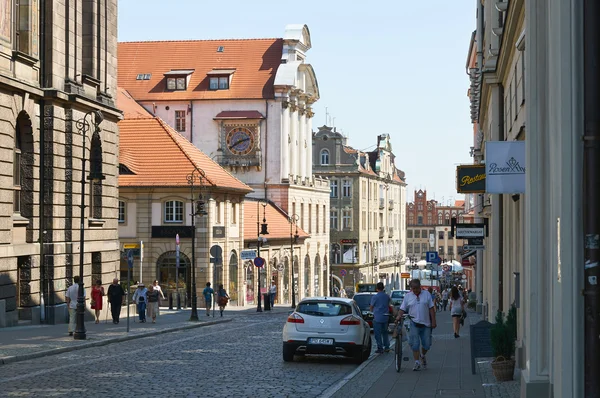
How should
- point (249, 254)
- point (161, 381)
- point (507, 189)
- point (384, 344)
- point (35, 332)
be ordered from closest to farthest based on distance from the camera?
point (507, 189), point (161, 381), point (384, 344), point (35, 332), point (249, 254)

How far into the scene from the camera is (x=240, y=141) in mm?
86000

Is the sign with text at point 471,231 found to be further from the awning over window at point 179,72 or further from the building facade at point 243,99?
the awning over window at point 179,72

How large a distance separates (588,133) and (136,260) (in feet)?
190

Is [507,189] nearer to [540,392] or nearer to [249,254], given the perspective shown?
[540,392]

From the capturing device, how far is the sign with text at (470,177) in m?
23.9

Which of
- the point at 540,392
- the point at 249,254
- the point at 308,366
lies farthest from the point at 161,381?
the point at 249,254

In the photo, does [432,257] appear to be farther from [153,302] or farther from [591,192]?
[591,192]

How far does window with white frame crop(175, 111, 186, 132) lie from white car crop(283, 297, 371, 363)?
65253mm

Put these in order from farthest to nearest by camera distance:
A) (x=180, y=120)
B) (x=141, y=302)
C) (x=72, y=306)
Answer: (x=180, y=120), (x=141, y=302), (x=72, y=306)

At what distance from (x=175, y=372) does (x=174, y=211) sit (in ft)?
139

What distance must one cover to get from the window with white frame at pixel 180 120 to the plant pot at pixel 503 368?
7194cm

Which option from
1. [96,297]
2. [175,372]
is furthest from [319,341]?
[96,297]

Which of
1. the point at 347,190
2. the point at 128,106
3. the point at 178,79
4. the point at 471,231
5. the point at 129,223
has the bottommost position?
the point at 471,231

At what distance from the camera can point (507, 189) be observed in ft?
50.5
